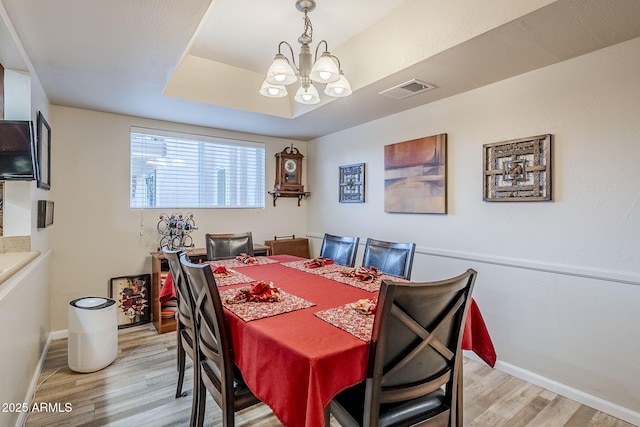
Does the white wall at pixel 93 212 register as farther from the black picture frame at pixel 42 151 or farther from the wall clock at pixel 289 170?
the wall clock at pixel 289 170

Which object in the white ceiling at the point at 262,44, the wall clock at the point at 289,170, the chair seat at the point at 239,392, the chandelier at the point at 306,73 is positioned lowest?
the chair seat at the point at 239,392

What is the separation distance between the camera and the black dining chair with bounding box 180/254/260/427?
1.41 metres

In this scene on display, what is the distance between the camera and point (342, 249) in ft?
9.54

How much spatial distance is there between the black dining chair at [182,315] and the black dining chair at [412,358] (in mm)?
879

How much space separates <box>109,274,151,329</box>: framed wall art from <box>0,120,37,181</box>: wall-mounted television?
175 centimetres

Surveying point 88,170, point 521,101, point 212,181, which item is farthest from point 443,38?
point 88,170

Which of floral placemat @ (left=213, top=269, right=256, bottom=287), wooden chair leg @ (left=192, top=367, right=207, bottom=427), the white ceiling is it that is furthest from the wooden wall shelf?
wooden chair leg @ (left=192, top=367, right=207, bottom=427)

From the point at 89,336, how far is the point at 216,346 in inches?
63.0

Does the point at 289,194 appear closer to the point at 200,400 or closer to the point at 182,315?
the point at 182,315

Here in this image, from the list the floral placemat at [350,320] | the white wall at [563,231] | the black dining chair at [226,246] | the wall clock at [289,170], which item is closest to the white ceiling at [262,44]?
the white wall at [563,231]

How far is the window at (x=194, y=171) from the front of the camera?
11.9ft

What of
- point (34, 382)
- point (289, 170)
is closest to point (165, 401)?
point (34, 382)

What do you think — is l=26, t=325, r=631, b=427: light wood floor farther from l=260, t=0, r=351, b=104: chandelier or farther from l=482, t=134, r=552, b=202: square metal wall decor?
l=260, t=0, r=351, b=104: chandelier

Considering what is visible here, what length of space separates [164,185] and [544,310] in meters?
3.79
